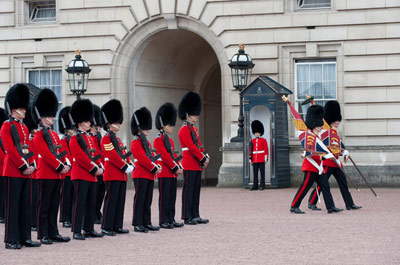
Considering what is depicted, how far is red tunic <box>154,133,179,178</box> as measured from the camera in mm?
10016

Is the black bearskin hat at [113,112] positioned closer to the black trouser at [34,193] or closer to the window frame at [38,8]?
the black trouser at [34,193]

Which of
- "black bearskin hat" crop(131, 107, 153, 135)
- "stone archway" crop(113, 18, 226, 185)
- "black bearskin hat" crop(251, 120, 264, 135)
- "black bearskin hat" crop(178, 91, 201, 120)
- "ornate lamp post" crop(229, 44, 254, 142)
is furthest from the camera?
"stone archway" crop(113, 18, 226, 185)

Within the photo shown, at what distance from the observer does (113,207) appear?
9461mm

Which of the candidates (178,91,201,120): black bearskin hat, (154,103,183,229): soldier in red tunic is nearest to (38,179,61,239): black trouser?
(154,103,183,229): soldier in red tunic

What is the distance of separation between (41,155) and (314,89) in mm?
8749

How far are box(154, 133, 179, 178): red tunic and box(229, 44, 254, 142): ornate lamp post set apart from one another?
6.07m

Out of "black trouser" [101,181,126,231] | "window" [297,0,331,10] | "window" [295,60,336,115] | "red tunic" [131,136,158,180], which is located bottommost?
"black trouser" [101,181,126,231]

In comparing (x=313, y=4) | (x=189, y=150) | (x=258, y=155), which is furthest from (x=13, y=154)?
(x=313, y=4)

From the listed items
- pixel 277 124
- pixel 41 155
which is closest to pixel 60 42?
pixel 277 124

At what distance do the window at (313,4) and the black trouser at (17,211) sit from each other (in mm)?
9342

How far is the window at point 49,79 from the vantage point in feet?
59.2

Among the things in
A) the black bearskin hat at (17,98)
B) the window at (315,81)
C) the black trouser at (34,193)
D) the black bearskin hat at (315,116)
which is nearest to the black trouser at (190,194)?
the black bearskin hat at (315,116)

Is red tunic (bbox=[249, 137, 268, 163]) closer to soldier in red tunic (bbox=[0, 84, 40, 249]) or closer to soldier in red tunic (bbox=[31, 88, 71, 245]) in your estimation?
soldier in red tunic (bbox=[31, 88, 71, 245])

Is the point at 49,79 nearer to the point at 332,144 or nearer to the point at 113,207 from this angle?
the point at 332,144
